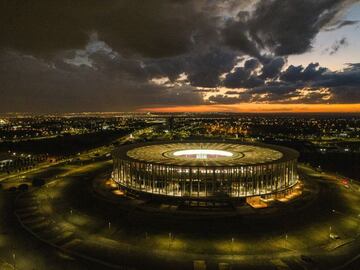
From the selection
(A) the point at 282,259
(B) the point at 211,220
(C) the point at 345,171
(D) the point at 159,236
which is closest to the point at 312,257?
(A) the point at 282,259

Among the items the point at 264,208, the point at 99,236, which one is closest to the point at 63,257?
the point at 99,236

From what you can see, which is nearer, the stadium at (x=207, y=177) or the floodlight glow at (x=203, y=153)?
the stadium at (x=207, y=177)

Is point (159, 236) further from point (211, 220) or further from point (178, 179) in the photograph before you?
point (178, 179)

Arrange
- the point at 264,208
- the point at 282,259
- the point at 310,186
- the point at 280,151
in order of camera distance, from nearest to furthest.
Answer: the point at 282,259
the point at 264,208
the point at 310,186
the point at 280,151

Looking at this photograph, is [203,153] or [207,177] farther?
[203,153]

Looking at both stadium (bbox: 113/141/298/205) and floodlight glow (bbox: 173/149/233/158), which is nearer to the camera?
stadium (bbox: 113/141/298/205)

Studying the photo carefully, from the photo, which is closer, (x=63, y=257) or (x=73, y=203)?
(x=63, y=257)

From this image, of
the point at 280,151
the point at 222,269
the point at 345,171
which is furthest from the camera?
the point at 345,171

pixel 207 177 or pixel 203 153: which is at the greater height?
pixel 203 153

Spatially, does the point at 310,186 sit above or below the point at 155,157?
below
